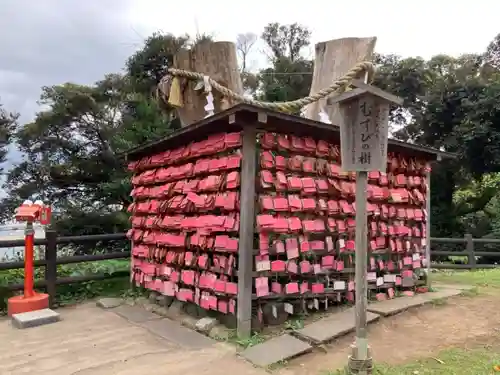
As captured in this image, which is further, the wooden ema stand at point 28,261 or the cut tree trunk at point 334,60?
the cut tree trunk at point 334,60

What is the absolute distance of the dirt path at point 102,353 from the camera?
130 inches

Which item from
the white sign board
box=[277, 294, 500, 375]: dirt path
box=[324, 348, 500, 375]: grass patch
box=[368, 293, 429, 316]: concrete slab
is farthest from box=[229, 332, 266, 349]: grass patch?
the white sign board

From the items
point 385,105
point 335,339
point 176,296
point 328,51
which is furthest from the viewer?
point 328,51

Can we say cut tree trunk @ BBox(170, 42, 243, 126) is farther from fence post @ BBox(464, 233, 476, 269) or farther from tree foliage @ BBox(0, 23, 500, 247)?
fence post @ BBox(464, 233, 476, 269)

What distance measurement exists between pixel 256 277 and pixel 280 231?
0.52m

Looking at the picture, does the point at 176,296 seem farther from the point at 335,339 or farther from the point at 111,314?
the point at 335,339

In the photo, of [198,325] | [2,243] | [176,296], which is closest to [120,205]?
[2,243]

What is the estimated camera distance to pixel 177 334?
13.8 feet

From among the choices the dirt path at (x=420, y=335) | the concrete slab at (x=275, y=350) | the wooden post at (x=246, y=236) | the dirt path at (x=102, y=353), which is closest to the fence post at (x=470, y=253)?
the dirt path at (x=420, y=335)

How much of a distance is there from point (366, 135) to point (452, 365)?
1.95m

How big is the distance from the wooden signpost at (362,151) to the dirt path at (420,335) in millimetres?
398

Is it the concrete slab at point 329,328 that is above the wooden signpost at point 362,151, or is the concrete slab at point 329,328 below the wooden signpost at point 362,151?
below

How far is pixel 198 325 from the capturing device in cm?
427

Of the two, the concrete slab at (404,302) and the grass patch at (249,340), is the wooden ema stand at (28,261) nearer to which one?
the grass patch at (249,340)
